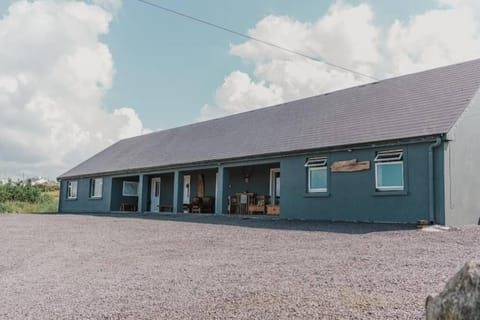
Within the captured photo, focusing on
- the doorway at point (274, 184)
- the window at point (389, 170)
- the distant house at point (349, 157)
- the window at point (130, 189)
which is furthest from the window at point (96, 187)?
the window at point (389, 170)

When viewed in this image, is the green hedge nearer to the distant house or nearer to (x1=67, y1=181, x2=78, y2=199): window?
(x1=67, y1=181, x2=78, y2=199): window

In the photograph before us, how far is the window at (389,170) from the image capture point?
46.2 ft

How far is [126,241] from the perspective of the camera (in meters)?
11.4

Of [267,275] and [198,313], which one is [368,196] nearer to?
[267,275]

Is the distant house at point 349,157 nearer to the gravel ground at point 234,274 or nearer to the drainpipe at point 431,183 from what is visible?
the drainpipe at point 431,183

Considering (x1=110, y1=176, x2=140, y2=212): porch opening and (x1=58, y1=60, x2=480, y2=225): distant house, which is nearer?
(x1=58, y1=60, x2=480, y2=225): distant house

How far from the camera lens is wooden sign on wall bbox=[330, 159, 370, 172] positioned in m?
14.8

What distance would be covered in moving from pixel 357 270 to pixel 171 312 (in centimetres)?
304

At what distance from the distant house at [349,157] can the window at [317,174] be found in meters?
0.04

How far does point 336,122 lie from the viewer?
17578 mm

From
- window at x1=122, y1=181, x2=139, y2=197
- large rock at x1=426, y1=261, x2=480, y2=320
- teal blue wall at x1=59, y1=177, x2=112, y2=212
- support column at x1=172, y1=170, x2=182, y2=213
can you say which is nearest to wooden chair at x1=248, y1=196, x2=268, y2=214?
support column at x1=172, y1=170, x2=182, y2=213

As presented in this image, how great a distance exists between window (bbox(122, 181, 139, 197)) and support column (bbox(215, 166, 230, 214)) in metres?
10.1

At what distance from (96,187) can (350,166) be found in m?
19.5

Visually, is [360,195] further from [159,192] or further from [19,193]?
[19,193]
